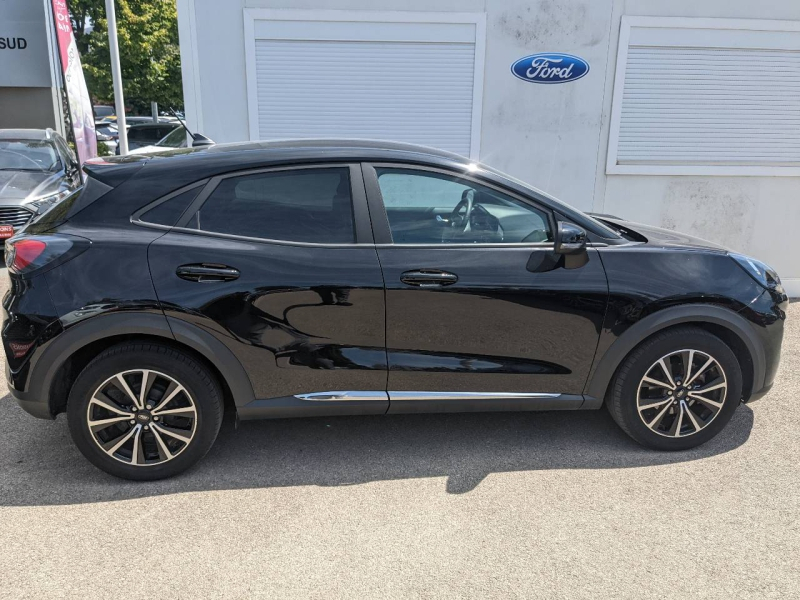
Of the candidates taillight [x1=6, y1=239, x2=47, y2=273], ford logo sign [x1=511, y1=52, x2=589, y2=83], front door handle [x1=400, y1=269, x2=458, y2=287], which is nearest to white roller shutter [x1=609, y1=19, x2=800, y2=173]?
ford logo sign [x1=511, y1=52, x2=589, y2=83]

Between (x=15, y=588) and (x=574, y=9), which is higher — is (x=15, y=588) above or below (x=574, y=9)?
below

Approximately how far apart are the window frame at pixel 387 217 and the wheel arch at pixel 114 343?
989 mm

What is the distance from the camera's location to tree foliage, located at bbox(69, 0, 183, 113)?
66.8 feet

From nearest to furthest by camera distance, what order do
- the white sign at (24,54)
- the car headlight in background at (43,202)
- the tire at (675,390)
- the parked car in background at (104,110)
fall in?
the tire at (675,390) → the car headlight in background at (43,202) → the white sign at (24,54) → the parked car in background at (104,110)

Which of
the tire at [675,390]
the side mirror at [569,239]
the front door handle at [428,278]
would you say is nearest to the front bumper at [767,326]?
the tire at [675,390]

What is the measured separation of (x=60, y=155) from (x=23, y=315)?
7737 mm

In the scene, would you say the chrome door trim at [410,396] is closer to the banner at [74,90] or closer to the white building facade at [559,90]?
the white building facade at [559,90]

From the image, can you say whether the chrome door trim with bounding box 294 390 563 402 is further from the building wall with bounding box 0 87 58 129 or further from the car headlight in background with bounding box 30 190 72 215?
the building wall with bounding box 0 87 58 129

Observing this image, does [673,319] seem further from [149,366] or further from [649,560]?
[149,366]

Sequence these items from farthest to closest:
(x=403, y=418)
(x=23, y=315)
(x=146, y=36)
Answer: (x=146, y=36) < (x=403, y=418) < (x=23, y=315)

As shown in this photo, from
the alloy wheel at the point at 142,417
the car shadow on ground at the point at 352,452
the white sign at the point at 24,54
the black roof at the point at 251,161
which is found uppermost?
the white sign at the point at 24,54

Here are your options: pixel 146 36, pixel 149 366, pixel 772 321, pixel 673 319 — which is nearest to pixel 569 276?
pixel 673 319

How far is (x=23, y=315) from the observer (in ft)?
10.1

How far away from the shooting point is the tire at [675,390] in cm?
352
